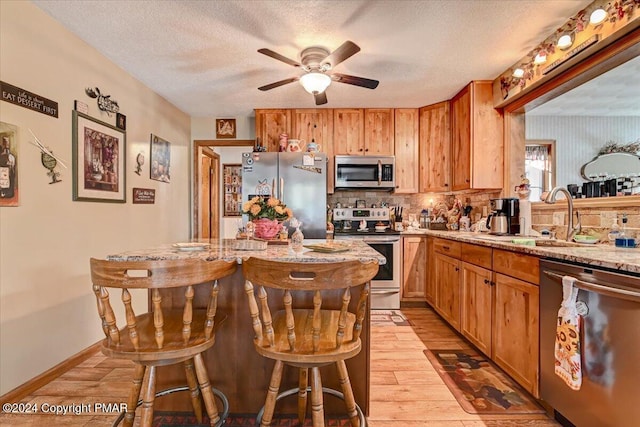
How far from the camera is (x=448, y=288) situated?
305 centimetres

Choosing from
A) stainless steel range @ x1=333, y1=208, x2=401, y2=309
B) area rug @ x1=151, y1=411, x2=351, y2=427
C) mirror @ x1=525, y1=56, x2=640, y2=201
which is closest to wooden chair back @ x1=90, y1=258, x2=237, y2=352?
area rug @ x1=151, y1=411, x2=351, y2=427

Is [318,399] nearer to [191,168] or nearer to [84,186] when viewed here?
[84,186]

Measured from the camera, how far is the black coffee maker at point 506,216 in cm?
285

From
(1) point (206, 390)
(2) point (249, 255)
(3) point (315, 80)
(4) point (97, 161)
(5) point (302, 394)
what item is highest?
(3) point (315, 80)

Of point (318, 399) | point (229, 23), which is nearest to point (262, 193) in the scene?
point (229, 23)

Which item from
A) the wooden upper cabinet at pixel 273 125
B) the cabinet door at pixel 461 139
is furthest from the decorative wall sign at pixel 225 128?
the cabinet door at pixel 461 139

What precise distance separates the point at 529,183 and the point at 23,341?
13.1ft

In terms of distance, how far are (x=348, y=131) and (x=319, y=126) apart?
0.38 metres

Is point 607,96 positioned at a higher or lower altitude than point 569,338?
higher

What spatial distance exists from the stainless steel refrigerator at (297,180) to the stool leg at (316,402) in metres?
2.51

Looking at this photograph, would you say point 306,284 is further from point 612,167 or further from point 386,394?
point 612,167

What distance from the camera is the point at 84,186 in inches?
97.5

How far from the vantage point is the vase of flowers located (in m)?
2.03

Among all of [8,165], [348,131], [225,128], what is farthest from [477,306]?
[225,128]
